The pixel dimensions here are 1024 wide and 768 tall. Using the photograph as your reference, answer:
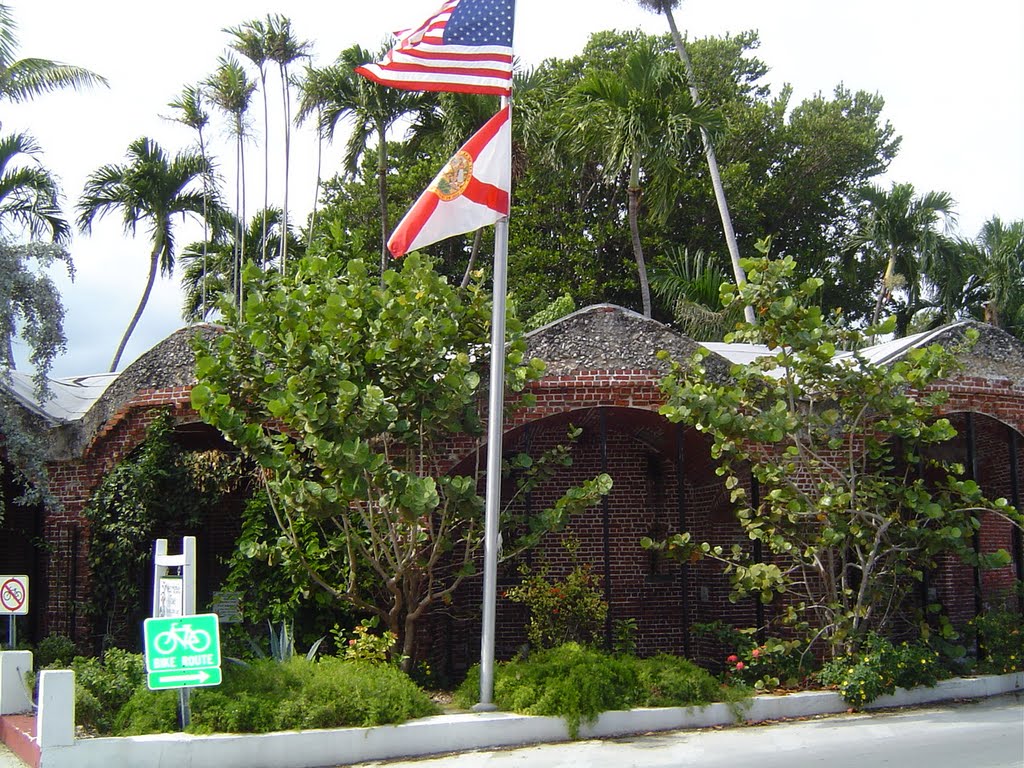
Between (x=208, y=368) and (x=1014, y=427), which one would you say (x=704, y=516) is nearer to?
(x=1014, y=427)

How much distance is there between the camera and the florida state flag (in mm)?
10711

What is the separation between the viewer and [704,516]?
15.2 meters

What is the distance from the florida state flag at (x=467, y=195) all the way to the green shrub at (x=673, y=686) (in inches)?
187

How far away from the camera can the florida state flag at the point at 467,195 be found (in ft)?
35.1

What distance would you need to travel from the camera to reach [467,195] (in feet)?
35.3

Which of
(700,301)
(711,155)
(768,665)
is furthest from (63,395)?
(711,155)

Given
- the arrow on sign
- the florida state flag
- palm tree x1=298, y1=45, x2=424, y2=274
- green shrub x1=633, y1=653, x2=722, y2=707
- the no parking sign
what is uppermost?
palm tree x1=298, y1=45, x2=424, y2=274

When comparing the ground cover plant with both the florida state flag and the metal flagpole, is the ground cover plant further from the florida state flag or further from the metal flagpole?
the florida state flag

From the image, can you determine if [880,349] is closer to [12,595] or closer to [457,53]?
[457,53]

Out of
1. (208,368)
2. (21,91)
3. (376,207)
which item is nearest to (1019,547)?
(208,368)

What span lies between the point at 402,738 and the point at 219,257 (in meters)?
20.4

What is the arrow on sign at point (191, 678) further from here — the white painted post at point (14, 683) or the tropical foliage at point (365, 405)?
the white painted post at point (14, 683)

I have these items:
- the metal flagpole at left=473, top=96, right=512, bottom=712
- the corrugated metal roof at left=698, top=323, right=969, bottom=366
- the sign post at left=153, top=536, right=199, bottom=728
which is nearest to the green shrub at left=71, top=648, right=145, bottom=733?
the sign post at left=153, top=536, right=199, bottom=728

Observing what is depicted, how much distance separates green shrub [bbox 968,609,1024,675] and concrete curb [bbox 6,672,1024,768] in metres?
1.48
